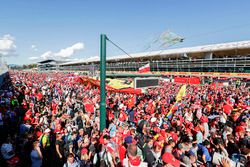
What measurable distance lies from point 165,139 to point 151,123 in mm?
1915

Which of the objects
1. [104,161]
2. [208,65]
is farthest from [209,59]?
[104,161]

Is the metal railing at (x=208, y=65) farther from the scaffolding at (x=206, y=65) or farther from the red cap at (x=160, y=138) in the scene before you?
the red cap at (x=160, y=138)

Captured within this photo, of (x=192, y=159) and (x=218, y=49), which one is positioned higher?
(x=218, y=49)

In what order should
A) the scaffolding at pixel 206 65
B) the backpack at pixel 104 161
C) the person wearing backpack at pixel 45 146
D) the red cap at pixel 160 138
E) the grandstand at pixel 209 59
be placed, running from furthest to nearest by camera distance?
the grandstand at pixel 209 59, the scaffolding at pixel 206 65, the person wearing backpack at pixel 45 146, the red cap at pixel 160 138, the backpack at pixel 104 161

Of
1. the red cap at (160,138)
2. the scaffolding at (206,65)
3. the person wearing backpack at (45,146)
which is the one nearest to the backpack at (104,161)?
the red cap at (160,138)

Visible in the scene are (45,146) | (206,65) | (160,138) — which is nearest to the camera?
(160,138)

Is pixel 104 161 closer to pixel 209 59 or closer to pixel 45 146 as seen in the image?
pixel 45 146

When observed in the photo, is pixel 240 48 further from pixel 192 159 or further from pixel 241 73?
pixel 192 159

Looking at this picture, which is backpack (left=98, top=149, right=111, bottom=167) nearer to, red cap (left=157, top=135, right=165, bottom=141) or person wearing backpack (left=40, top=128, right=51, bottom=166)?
red cap (left=157, top=135, right=165, bottom=141)

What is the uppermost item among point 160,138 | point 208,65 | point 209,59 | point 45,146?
point 209,59

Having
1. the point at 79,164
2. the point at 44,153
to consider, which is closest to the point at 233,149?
the point at 79,164

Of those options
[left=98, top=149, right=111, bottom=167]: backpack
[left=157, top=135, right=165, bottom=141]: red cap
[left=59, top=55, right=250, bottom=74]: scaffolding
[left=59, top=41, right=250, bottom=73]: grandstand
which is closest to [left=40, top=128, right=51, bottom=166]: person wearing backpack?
[left=98, top=149, right=111, bottom=167]: backpack

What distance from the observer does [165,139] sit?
595 centimetres

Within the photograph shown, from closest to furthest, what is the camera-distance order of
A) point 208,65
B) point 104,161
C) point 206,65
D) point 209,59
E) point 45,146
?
point 104,161, point 45,146, point 208,65, point 209,59, point 206,65
